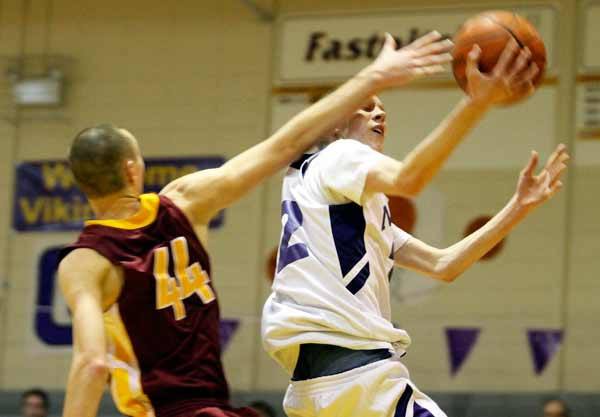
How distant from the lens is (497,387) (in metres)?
10.4

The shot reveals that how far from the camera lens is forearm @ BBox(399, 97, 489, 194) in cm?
342

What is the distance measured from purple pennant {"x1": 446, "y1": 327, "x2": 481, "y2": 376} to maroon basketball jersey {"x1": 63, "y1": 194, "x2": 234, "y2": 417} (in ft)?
22.6

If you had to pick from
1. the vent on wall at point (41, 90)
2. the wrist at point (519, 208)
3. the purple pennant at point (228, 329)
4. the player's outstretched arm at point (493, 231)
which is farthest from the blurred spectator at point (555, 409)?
the vent on wall at point (41, 90)

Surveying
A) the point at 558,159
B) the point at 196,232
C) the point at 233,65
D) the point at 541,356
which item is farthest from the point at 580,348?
the point at 196,232

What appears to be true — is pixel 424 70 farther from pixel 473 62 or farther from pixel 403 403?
pixel 403 403

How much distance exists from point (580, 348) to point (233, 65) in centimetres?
479

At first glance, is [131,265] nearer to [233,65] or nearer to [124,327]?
[124,327]

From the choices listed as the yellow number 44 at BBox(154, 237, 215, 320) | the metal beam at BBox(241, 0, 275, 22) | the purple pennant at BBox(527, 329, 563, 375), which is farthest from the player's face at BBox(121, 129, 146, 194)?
the metal beam at BBox(241, 0, 275, 22)

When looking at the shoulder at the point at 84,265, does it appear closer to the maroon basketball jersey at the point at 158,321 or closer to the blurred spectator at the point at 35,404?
the maroon basketball jersey at the point at 158,321

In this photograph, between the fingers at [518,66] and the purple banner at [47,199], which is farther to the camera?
the purple banner at [47,199]

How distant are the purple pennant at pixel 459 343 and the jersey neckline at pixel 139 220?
274 inches

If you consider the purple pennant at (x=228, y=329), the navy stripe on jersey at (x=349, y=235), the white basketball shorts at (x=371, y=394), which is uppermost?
the navy stripe on jersey at (x=349, y=235)

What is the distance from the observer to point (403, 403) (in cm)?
388

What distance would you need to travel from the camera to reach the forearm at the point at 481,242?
4.28m
